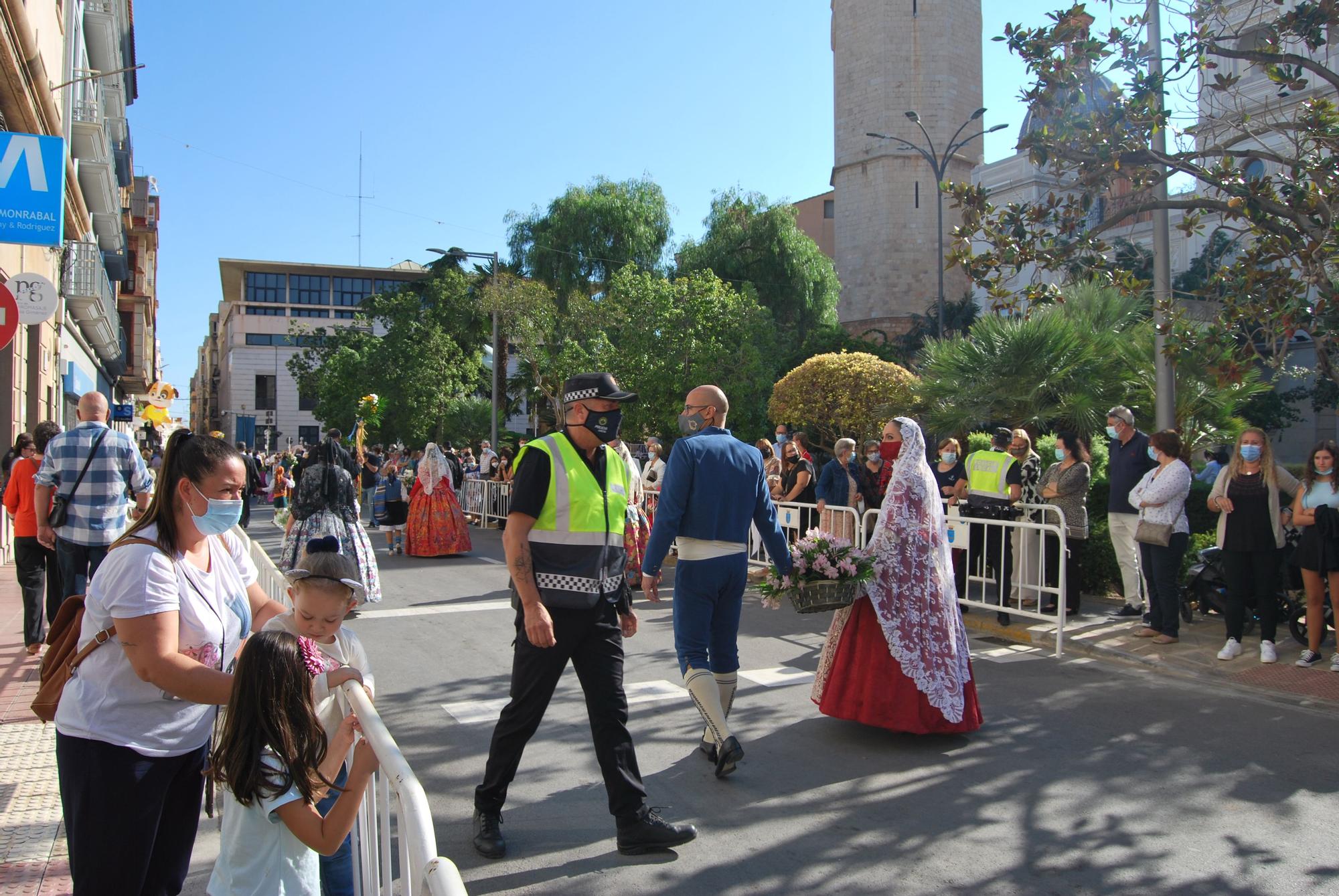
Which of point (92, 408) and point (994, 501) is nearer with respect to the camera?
point (92, 408)

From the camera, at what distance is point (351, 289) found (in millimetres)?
81625

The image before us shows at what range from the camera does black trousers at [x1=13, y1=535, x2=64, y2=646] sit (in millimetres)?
7441

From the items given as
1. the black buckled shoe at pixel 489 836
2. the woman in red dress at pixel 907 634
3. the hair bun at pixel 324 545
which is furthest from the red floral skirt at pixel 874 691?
the hair bun at pixel 324 545

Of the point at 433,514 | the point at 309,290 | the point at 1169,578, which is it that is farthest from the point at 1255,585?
the point at 309,290

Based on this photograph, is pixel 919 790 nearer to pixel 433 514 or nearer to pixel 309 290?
pixel 433 514

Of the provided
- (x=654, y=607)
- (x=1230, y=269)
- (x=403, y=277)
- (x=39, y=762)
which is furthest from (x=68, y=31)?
(x=403, y=277)

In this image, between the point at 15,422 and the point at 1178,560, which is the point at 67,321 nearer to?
the point at 15,422

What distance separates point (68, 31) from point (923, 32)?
3569 centimetres

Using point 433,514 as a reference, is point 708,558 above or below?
above

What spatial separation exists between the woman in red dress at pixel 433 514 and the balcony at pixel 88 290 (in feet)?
32.1

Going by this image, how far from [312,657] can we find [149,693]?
419 mm

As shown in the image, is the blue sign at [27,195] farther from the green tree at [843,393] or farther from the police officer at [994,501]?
the green tree at [843,393]

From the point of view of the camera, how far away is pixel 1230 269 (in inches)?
341

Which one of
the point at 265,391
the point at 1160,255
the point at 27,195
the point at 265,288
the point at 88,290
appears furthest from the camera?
the point at 265,288
